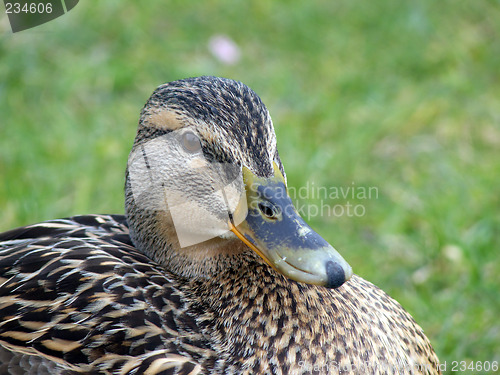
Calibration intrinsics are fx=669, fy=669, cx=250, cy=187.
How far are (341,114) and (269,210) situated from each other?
2.63m

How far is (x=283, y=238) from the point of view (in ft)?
6.25

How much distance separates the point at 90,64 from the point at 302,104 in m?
1.44

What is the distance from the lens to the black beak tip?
5.97ft

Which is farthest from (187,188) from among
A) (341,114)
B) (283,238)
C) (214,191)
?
(341,114)

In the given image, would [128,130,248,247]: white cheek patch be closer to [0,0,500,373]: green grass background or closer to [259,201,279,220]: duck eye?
[259,201,279,220]: duck eye

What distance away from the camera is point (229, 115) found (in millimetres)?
2057

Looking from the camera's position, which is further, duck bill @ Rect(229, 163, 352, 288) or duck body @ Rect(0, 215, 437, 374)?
duck body @ Rect(0, 215, 437, 374)

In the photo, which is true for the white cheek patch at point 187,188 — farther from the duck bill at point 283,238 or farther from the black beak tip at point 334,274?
the black beak tip at point 334,274

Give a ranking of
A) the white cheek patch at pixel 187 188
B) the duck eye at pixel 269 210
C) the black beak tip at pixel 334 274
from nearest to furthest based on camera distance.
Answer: the black beak tip at pixel 334 274 < the duck eye at pixel 269 210 < the white cheek patch at pixel 187 188

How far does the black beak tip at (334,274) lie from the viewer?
5.97 feet

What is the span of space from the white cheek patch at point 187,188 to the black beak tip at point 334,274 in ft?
1.05

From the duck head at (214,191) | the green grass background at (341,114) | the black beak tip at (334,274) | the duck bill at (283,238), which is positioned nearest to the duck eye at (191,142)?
the duck head at (214,191)

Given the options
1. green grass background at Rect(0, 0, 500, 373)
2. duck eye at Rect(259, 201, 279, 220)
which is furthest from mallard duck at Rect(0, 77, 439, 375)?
green grass background at Rect(0, 0, 500, 373)

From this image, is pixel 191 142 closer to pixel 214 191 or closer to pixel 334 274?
pixel 214 191
